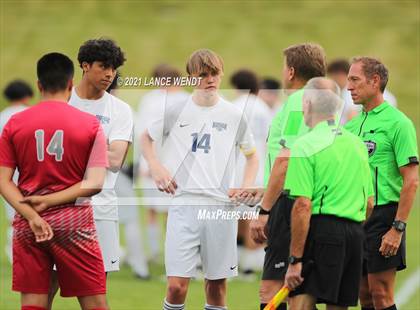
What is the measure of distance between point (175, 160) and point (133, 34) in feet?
124

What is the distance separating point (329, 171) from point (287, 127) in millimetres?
921

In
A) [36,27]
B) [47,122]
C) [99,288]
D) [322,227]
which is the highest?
[36,27]

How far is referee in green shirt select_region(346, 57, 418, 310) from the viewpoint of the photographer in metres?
8.74

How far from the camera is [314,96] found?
25.4 ft

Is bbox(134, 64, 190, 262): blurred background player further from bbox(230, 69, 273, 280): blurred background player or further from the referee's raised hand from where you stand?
the referee's raised hand

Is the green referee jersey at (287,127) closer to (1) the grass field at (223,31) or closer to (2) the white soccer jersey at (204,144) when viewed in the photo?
(2) the white soccer jersey at (204,144)

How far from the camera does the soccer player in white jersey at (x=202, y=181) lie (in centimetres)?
889

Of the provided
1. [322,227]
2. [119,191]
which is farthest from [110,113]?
[119,191]

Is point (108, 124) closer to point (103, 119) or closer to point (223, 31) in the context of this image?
point (103, 119)

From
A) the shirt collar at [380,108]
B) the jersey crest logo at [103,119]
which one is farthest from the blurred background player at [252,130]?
the jersey crest logo at [103,119]

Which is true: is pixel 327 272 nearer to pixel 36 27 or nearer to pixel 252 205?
pixel 252 205

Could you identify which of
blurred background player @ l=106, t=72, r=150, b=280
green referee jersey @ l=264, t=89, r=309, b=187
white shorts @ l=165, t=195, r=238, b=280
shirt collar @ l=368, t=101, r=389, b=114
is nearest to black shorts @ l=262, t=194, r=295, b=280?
green referee jersey @ l=264, t=89, r=309, b=187

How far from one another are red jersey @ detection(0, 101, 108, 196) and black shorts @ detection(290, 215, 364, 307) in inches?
61.3

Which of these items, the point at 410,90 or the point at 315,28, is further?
the point at 315,28
